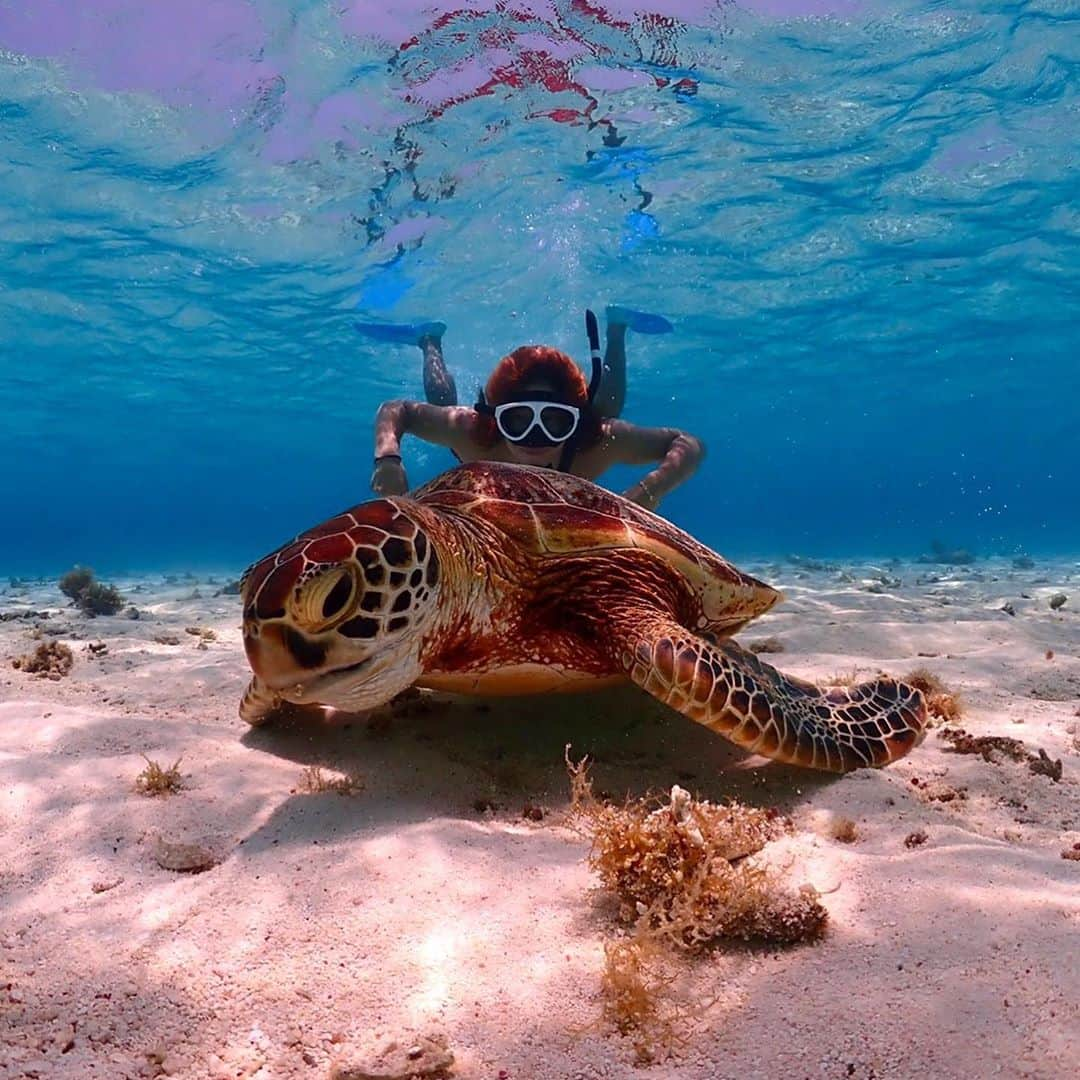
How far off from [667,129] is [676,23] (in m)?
2.73

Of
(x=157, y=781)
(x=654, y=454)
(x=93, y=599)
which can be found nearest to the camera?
(x=157, y=781)

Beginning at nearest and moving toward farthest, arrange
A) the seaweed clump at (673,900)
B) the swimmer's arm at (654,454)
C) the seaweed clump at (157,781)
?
the seaweed clump at (673,900) → the seaweed clump at (157,781) → the swimmer's arm at (654,454)

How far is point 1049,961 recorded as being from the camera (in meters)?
1.73

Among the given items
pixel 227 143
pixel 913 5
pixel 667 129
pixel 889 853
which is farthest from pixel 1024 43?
pixel 889 853

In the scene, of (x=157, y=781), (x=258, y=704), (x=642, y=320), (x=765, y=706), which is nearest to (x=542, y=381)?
(x=258, y=704)

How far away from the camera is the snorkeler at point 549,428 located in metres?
6.71

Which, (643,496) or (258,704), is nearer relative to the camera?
(258,704)

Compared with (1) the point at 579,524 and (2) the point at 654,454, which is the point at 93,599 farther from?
(1) the point at 579,524

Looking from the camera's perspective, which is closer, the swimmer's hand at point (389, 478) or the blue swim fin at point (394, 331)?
the swimmer's hand at point (389, 478)

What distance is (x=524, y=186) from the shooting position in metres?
16.3

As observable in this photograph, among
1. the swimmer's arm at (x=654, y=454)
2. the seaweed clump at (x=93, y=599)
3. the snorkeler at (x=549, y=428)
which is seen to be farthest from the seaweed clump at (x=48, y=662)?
the swimmer's arm at (x=654, y=454)

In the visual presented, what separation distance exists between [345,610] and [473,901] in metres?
1.01

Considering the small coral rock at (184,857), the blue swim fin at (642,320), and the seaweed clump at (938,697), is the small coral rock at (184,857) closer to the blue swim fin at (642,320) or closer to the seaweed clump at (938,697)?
the seaweed clump at (938,697)

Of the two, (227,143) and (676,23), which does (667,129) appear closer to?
(676,23)
